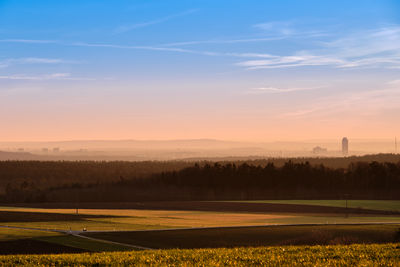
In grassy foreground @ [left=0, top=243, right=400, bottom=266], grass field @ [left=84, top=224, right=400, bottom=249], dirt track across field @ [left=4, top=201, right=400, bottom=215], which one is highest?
grassy foreground @ [left=0, top=243, right=400, bottom=266]

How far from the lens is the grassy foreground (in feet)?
57.8

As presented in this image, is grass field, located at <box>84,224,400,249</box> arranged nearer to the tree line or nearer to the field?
the field

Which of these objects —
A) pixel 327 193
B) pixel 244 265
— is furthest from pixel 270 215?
pixel 244 265

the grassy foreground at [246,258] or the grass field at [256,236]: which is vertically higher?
the grassy foreground at [246,258]

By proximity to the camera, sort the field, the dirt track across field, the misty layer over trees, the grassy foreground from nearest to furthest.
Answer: the grassy foreground, the field, the dirt track across field, the misty layer over trees

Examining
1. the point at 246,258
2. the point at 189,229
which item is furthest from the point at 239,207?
the point at 246,258

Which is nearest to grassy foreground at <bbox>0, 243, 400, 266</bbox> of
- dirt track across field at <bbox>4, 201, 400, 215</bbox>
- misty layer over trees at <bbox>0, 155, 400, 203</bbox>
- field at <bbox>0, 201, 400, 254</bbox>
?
field at <bbox>0, 201, 400, 254</bbox>

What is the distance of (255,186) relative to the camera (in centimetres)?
13662

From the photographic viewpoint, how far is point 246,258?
18391 mm

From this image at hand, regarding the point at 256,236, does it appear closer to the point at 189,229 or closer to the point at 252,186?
the point at 189,229

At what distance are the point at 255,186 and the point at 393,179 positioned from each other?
30713 mm

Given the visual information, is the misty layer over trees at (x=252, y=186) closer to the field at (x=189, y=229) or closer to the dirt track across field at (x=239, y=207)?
the dirt track across field at (x=239, y=207)

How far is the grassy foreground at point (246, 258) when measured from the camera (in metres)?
17.6

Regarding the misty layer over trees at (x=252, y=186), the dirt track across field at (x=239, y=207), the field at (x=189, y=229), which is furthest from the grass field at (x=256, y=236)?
the misty layer over trees at (x=252, y=186)
